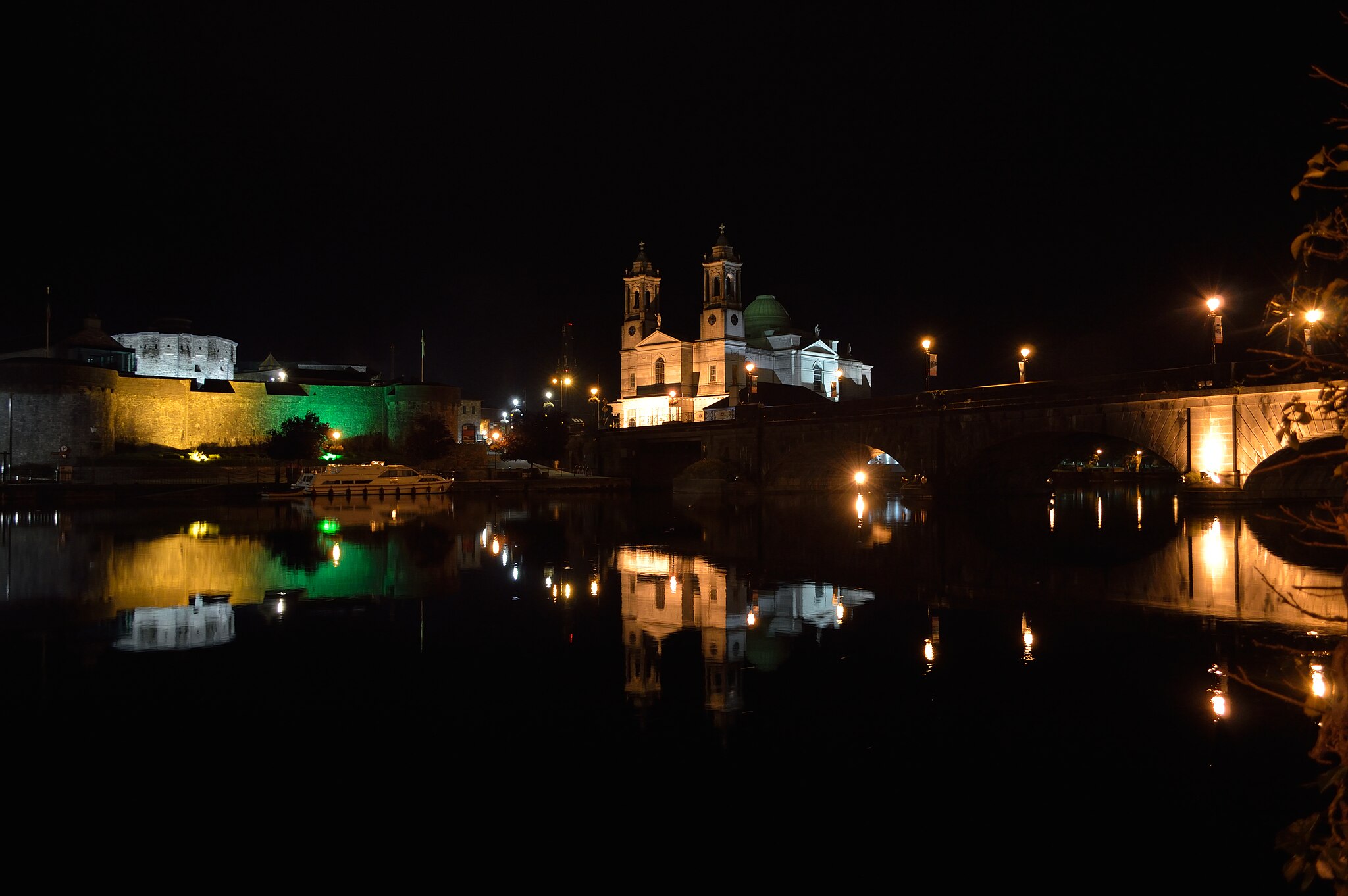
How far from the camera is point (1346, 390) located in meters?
4.08

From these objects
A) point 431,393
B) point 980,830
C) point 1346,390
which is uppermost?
point 431,393

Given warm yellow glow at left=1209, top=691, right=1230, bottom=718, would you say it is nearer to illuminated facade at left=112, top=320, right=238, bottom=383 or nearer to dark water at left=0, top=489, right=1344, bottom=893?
dark water at left=0, top=489, right=1344, bottom=893

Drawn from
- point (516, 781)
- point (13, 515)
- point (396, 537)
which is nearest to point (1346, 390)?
point (516, 781)

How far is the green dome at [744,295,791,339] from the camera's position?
109188 millimetres

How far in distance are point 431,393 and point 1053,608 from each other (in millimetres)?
72037

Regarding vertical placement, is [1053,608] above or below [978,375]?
below

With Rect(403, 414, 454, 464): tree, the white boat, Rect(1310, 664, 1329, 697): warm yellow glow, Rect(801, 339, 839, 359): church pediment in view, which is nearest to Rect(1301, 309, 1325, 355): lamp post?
Rect(1310, 664, 1329, 697): warm yellow glow

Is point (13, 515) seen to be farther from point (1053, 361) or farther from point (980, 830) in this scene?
point (1053, 361)

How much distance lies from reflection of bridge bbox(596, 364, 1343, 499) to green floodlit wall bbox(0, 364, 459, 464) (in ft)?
84.8

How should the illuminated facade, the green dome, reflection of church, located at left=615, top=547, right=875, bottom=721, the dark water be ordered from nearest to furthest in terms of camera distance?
the dark water → reflection of church, located at left=615, top=547, right=875, bottom=721 → the illuminated facade → the green dome

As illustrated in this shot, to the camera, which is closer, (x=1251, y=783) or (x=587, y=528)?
(x=1251, y=783)

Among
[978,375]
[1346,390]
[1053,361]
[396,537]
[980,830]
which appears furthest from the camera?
[978,375]

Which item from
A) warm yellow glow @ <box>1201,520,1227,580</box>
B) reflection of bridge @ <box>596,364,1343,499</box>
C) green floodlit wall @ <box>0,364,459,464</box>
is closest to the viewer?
warm yellow glow @ <box>1201,520,1227,580</box>

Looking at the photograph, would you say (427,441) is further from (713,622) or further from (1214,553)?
(713,622)
